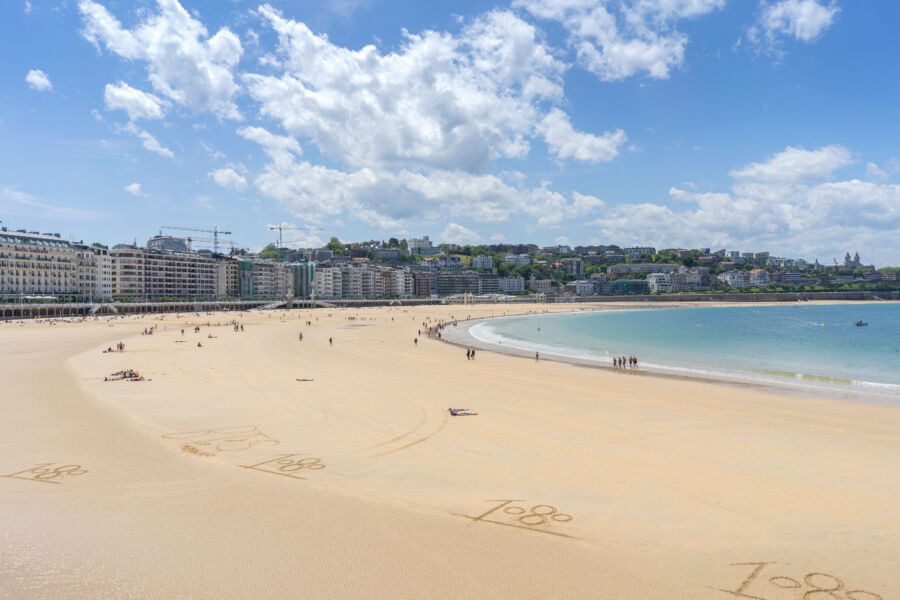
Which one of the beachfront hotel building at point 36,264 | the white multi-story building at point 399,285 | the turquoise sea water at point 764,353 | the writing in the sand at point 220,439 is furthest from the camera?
the white multi-story building at point 399,285

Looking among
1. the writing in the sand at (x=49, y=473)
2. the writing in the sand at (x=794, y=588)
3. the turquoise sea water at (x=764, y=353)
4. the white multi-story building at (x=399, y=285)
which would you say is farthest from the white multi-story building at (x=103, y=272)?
the writing in the sand at (x=794, y=588)

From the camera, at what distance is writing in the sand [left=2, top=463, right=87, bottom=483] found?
8.66 m

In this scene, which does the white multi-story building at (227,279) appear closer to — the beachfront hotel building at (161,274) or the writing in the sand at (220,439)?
the beachfront hotel building at (161,274)

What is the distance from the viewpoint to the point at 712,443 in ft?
40.7

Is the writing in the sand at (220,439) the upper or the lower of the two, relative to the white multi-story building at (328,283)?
lower

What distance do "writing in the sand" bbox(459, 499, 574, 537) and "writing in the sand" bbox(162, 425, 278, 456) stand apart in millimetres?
6142

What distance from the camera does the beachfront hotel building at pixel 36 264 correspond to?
91.2m

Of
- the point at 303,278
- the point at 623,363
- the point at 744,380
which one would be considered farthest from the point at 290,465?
the point at 303,278

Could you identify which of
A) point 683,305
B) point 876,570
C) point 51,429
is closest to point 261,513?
point 876,570

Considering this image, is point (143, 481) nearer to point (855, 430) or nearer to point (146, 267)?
point (855, 430)

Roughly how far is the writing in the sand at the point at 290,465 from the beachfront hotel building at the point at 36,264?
4226 inches

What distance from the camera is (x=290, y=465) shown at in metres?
9.70

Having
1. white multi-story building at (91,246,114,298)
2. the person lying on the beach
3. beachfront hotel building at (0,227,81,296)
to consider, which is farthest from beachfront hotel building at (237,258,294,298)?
the person lying on the beach

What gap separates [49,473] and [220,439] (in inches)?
131
